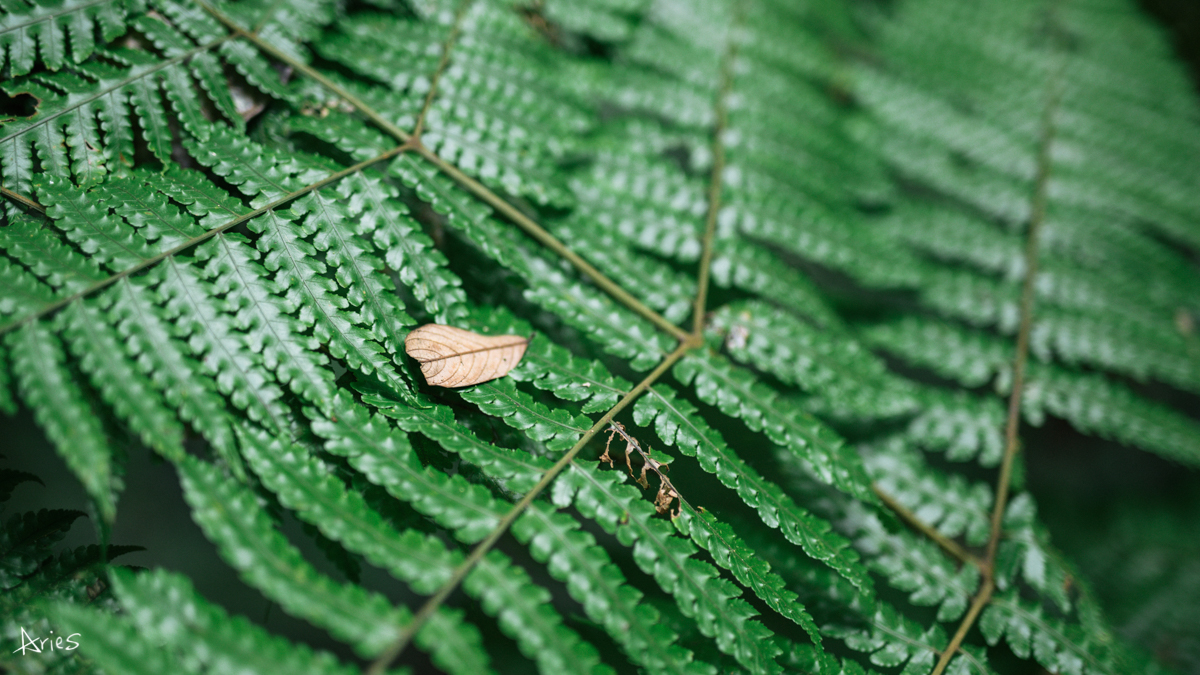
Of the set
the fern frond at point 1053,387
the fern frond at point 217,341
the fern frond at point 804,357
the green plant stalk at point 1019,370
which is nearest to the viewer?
the fern frond at point 217,341

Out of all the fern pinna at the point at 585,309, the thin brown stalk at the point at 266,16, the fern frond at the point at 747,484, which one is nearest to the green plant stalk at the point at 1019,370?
the fern pinna at the point at 585,309

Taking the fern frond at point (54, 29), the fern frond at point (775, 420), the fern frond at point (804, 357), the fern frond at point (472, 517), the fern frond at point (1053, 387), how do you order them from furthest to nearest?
the fern frond at point (1053, 387) < the fern frond at point (804, 357) < the fern frond at point (775, 420) < the fern frond at point (54, 29) < the fern frond at point (472, 517)

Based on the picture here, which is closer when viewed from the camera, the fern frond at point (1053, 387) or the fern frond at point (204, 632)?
the fern frond at point (204, 632)

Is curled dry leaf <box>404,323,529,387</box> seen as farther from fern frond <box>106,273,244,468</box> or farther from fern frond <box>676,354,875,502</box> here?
fern frond <box>676,354,875,502</box>

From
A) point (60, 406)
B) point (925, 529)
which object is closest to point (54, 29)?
point (60, 406)

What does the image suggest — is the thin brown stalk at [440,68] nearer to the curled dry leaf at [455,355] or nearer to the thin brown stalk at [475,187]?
the thin brown stalk at [475,187]

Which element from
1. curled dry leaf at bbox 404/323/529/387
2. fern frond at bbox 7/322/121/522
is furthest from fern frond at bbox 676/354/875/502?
fern frond at bbox 7/322/121/522
